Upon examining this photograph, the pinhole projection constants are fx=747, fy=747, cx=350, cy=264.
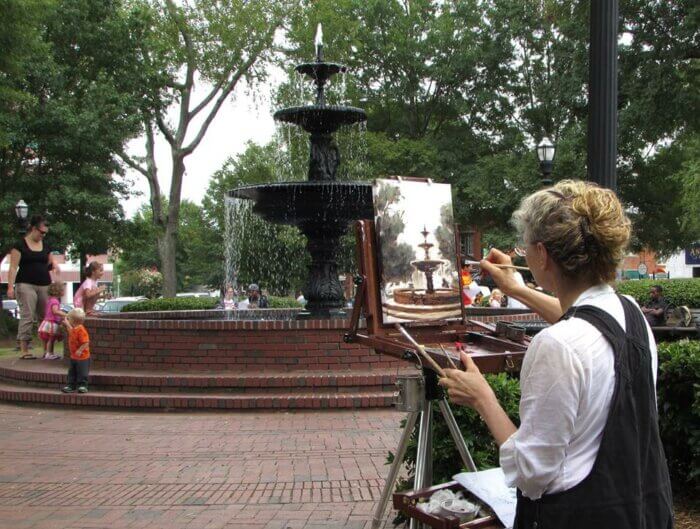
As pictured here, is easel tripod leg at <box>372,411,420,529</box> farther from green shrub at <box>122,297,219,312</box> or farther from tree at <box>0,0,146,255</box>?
tree at <box>0,0,146,255</box>

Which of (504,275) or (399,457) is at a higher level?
(504,275)

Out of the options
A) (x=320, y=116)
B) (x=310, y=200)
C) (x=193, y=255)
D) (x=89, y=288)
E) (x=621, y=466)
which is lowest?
(x=621, y=466)

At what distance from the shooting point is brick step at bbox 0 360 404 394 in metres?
8.73

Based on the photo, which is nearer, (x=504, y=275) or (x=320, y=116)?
(x=504, y=275)

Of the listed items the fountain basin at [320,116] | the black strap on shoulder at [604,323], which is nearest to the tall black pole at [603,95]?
the black strap on shoulder at [604,323]

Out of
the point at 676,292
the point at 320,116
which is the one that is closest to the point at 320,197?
the point at 320,116

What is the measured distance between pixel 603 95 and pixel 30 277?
1007cm

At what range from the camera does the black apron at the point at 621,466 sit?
1917 mm

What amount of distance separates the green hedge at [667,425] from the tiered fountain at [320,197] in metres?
6.82

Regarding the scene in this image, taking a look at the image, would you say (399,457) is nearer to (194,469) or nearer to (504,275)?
(504,275)

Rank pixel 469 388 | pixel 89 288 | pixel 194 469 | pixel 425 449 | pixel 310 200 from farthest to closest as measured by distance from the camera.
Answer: pixel 89 288, pixel 310 200, pixel 194 469, pixel 425 449, pixel 469 388

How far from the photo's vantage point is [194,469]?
20.1 feet

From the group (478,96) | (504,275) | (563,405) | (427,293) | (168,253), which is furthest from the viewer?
(478,96)

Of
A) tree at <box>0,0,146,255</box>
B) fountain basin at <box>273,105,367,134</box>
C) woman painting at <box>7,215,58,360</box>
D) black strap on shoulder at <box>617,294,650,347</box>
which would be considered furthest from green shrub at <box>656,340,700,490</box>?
tree at <box>0,0,146,255</box>
